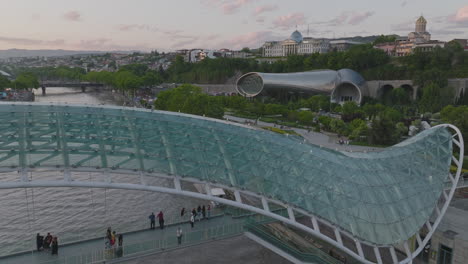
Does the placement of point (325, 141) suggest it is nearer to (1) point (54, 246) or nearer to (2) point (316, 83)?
(1) point (54, 246)

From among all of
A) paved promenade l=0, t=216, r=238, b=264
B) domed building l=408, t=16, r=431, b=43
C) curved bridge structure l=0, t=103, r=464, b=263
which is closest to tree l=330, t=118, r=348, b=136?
curved bridge structure l=0, t=103, r=464, b=263

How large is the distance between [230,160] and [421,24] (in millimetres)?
152158

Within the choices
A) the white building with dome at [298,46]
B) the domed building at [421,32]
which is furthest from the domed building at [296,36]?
the domed building at [421,32]

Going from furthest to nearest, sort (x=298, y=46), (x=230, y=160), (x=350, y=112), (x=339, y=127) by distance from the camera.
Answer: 1. (x=298, y=46)
2. (x=350, y=112)
3. (x=339, y=127)
4. (x=230, y=160)

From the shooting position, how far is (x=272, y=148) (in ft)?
46.9

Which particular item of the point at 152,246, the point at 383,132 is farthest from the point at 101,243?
the point at 383,132

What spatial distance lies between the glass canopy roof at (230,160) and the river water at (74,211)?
680 cm

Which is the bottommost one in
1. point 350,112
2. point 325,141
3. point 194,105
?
point 325,141

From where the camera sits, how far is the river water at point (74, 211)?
19.7m

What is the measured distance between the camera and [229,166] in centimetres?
1254

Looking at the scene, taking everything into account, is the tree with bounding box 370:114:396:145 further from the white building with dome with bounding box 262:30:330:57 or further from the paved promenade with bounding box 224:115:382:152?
the white building with dome with bounding box 262:30:330:57

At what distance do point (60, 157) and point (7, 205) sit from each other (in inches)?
608

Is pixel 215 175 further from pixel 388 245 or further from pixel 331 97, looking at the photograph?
pixel 331 97

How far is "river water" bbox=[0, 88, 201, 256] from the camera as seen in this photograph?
19734mm
